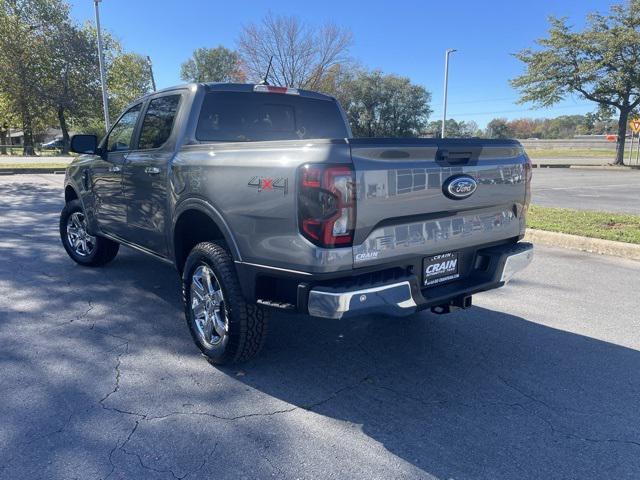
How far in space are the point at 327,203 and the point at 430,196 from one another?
73 centimetres

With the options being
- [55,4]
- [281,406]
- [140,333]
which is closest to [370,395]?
[281,406]

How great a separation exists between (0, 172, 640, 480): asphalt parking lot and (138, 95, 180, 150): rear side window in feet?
5.09

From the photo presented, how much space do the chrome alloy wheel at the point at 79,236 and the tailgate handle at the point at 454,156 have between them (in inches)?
174

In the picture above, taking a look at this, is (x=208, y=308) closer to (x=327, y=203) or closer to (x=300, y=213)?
(x=300, y=213)

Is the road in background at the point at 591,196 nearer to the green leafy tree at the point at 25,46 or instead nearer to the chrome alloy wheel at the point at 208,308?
the chrome alloy wheel at the point at 208,308

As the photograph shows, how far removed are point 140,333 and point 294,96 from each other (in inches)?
98.1

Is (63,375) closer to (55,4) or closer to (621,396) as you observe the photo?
(621,396)

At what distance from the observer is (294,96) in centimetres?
455

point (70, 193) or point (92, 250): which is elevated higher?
point (70, 193)

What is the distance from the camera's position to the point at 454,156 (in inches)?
122

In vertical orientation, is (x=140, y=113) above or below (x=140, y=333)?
above

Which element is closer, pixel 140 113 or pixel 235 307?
pixel 235 307

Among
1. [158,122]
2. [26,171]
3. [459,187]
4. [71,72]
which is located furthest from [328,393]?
[71,72]

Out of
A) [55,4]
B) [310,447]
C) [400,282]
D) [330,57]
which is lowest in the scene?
[310,447]
